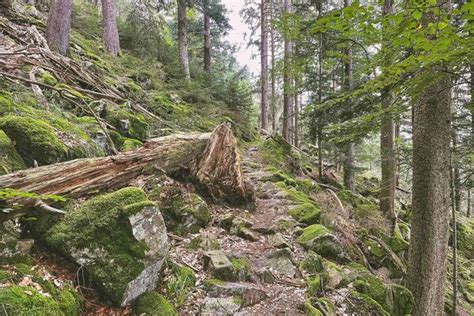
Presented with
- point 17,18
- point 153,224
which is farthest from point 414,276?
point 17,18

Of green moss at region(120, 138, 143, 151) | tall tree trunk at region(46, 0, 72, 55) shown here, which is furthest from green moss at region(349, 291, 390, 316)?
tall tree trunk at region(46, 0, 72, 55)

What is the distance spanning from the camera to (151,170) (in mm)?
4977

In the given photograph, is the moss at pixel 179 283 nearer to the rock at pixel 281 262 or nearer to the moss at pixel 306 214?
the rock at pixel 281 262

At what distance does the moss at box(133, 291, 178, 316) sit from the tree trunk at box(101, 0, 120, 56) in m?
11.4

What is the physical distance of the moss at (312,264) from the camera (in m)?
4.80

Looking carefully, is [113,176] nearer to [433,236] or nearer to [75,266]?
[75,266]

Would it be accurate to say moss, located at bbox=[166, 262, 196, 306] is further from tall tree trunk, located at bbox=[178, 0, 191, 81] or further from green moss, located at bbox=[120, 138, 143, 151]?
tall tree trunk, located at bbox=[178, 0, 191, 81]

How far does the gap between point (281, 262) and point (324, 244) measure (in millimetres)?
1174

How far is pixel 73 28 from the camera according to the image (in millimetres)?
12695

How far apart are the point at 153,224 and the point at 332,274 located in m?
3.15

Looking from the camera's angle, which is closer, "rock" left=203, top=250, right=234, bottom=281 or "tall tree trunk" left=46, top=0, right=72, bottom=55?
"rock" left=203, top=250, right=234, bottom=281

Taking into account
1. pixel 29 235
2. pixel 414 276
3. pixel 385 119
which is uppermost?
pixel 385 119

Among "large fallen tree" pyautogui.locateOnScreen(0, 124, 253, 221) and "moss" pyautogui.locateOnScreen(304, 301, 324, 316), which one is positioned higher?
"large fallen tree" pyautogui.locateOnScreen(0, 124, 253, 221)

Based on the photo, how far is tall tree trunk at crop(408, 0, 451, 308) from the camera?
16.6 feet
